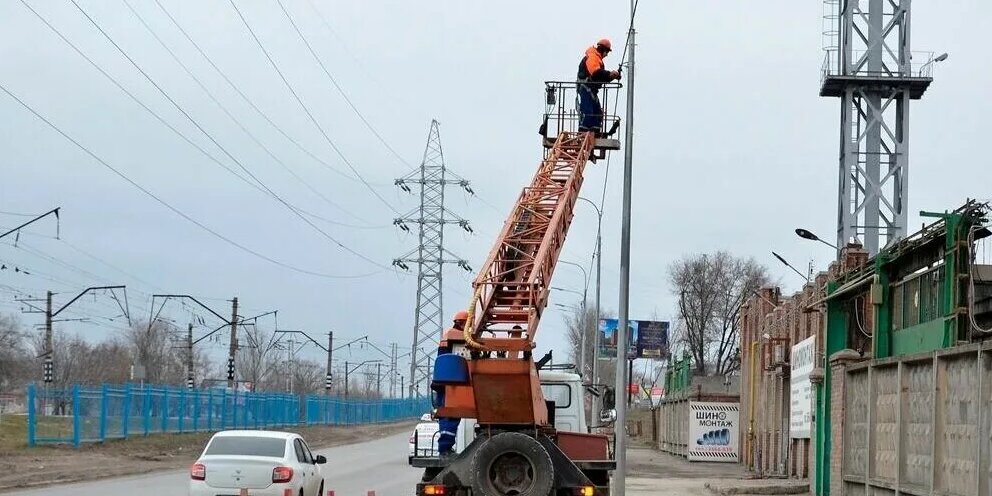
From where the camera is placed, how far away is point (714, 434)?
53.4m

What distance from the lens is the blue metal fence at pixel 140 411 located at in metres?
43.6

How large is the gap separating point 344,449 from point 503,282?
4358 centimetres

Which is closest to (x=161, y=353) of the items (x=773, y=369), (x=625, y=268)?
(x=773, y=369)

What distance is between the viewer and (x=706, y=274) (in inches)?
3750

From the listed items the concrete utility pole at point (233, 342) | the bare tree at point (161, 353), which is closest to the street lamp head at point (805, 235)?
the concrete utility pole at point (233, 342)

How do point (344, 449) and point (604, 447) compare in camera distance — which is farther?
point (344, 449)

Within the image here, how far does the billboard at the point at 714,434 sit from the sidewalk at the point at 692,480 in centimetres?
58

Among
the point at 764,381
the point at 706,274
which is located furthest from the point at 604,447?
the point at 706,274

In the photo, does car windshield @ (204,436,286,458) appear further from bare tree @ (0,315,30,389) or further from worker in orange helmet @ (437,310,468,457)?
bare tree @ (0,315,30,389)

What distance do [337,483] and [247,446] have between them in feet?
41.5

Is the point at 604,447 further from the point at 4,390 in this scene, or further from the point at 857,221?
the point at 4,390

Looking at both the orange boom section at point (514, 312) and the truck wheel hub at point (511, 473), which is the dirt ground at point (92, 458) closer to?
the orange boom section at point (514, 312)

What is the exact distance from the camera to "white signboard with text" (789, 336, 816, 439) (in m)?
32.3

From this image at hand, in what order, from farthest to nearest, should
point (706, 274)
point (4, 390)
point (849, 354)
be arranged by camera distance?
point (4, 390)
point (706, 274)
point (849, 354)
